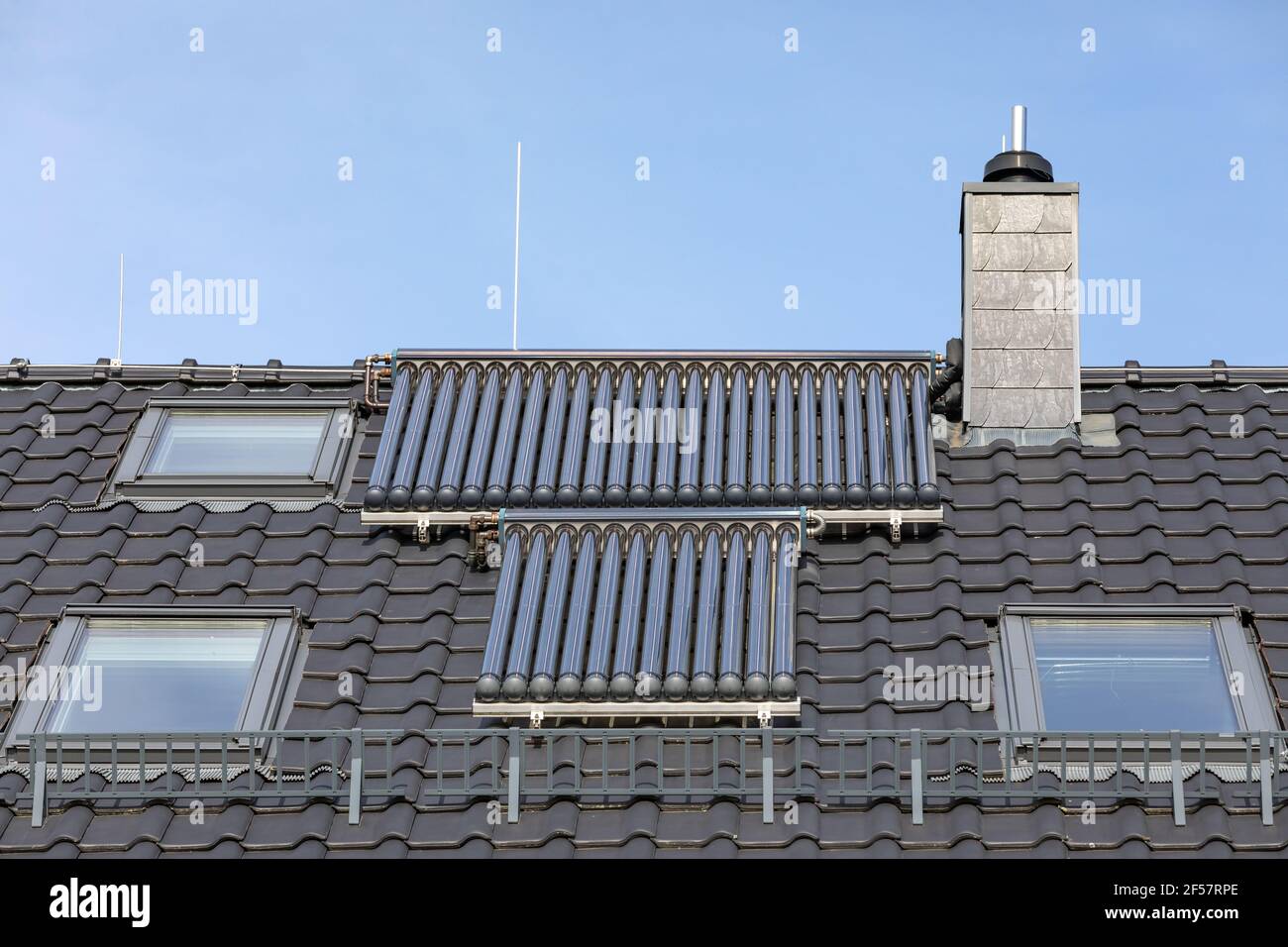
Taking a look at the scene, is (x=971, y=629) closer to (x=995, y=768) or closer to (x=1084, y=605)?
(x=1084, y=605)

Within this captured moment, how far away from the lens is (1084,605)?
16750 millimetres

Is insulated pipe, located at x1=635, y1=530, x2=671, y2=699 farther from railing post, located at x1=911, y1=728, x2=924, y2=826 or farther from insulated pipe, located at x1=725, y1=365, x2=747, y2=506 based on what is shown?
railing post, located at x1=911, y1=728, x2=924, y2=826

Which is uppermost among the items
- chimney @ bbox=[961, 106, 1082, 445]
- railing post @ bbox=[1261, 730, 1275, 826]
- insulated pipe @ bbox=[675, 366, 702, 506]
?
chimney @ bbox=[961, 106, 1082, 445]

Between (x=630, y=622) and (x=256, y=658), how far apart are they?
2.89 m

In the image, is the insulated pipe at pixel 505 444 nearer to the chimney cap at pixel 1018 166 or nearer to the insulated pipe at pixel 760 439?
the insulated pipe at pixel 760 439

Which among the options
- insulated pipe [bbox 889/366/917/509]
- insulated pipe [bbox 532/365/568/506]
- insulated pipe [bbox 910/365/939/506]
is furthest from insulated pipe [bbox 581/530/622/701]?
insulated pipe [bbox 910/365/939/506]

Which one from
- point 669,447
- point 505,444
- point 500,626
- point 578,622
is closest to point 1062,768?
point 578,622

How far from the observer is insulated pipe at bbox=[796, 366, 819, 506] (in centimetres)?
1808

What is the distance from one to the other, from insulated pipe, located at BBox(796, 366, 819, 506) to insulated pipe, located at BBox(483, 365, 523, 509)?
2.47m

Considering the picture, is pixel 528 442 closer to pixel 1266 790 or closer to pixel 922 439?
pixel 922 439

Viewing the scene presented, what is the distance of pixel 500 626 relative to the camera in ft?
53.9

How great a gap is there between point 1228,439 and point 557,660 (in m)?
6.83

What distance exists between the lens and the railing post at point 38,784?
14.7m

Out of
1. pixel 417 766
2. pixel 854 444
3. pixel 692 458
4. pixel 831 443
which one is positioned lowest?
pixel 417 766
